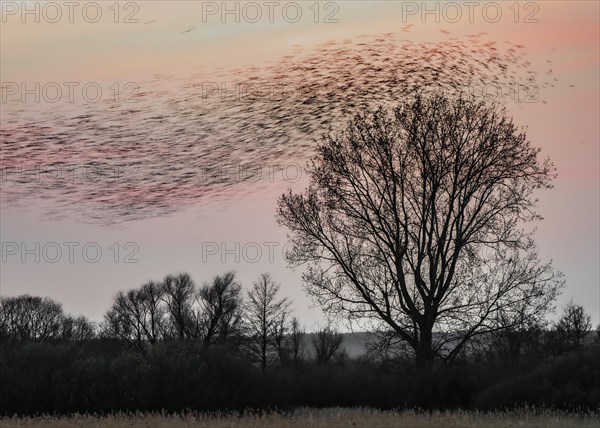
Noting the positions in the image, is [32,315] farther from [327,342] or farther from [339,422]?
[339,422]

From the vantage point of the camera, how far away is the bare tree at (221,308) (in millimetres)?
70938

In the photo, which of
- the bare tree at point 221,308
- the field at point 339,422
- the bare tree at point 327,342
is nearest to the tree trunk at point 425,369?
the field at point 339,422

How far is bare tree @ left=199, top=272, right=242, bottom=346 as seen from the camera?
2793 inches

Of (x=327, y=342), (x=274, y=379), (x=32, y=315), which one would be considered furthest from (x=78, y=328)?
(x=274, y=379)

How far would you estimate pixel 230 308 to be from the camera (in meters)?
74.9

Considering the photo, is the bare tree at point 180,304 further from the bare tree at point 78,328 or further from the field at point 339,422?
the field at point 339,422

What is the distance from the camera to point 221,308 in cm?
7488

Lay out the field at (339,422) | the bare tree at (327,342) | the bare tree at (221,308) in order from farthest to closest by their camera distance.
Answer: the bare tree at (327,342)
the bare tree at (221,308)
the field at (339,422)

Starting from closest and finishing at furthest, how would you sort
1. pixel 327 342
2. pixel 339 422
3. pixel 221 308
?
→ pixel 339 422, pixel 221 308, pixel 327 342

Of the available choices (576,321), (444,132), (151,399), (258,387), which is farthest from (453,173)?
(576,321)

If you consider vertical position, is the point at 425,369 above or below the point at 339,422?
above

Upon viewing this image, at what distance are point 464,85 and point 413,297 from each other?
25.6 feet

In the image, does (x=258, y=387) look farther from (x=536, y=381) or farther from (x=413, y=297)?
(x=536, y=381)

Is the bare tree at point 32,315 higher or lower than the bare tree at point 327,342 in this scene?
higher
